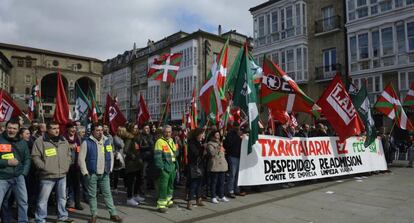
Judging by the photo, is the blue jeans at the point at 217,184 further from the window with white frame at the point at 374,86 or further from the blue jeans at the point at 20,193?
the window with white frame at the point at 374,86

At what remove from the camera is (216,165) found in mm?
7750

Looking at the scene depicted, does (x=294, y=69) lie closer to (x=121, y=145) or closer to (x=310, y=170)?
A: (x=310, y=170)

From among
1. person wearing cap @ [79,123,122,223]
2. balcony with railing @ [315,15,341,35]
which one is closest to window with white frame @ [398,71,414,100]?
balcony with railing @ [315,15,341,35]

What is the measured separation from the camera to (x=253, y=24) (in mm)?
30703

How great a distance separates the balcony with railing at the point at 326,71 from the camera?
24859 millimetres

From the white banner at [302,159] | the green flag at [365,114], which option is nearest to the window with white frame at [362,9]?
the green flag at [365,114]

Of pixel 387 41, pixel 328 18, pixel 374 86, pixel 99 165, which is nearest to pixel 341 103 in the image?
pixel 99 165

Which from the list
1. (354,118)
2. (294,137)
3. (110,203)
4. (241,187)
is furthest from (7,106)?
(354,118)

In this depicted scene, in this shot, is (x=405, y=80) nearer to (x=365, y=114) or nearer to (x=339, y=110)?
(x=365, y=114)

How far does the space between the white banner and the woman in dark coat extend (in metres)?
1.47

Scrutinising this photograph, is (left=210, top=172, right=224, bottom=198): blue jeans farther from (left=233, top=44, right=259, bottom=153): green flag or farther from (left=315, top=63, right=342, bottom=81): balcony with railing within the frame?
(left=315, top=63, right=342, bottom=81): balcony with railing

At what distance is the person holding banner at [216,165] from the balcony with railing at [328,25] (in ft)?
67.9

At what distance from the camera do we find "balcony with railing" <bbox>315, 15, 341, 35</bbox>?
82.2ft

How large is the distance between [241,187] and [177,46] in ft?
116
